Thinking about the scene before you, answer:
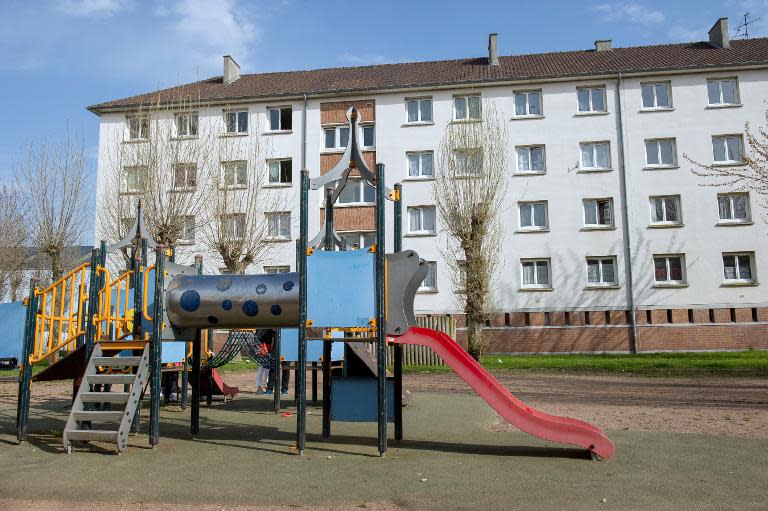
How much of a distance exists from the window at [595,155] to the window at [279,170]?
50.4ft

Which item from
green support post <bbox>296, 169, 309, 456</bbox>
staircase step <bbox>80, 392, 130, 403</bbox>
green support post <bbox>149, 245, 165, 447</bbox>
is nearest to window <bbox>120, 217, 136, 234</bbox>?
green support post <bbox>149, 245, 165, 447</bbox>

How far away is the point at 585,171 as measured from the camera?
31125 millimetres

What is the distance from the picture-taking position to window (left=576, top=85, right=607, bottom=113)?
31812 millimetres

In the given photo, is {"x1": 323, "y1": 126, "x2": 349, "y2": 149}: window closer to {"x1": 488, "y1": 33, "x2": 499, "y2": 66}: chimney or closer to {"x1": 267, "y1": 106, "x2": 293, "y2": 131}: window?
{"x1": 267, "y1": 106, "x2": 293, "y2": 131}: window

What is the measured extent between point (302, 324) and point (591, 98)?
1121 inches

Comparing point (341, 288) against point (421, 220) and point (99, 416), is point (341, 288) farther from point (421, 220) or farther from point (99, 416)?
point (421, 220)

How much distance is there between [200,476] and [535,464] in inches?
137

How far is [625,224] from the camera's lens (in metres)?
30.5

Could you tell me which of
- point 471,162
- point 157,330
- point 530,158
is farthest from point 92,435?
point 530,158

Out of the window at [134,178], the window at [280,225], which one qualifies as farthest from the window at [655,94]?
the window at [134,178]

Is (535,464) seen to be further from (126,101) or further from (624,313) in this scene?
(126,101)

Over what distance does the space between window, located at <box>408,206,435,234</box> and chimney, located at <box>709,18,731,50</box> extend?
18317 millimetres

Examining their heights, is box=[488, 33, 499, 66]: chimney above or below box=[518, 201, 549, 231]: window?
above

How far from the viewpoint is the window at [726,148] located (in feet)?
101
